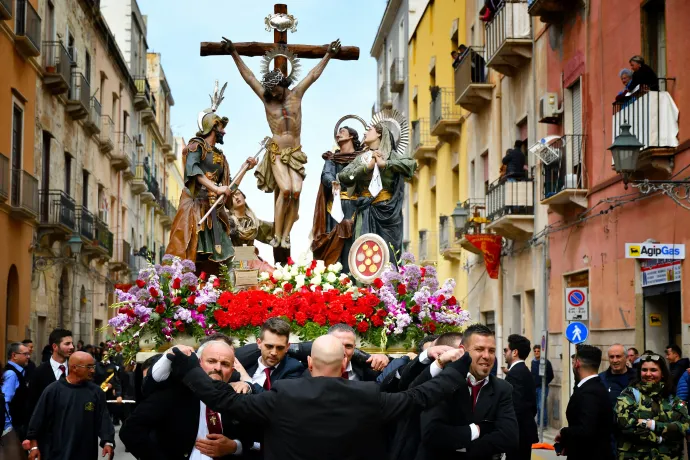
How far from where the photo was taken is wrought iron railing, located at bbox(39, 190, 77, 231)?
26938mm

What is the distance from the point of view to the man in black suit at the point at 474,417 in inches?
245

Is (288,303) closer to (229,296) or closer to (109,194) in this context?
(229,296)

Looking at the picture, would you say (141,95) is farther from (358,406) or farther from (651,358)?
(358,406)

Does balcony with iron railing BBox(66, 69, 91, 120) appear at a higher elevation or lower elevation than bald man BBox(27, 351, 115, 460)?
higher

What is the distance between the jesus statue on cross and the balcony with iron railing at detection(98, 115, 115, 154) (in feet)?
77.4

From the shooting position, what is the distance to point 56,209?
89.9 ft

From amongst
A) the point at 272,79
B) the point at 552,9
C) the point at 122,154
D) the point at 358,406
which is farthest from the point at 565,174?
the point at 122,154

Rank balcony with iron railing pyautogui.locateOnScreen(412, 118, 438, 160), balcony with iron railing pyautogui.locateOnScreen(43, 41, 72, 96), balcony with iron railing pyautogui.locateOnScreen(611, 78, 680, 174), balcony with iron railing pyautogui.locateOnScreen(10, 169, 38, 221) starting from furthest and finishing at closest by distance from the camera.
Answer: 1. balcony with iron railing pyautogui.locateOnScreen(412, 118, 438, 160)
2. balcony with iron railing pyautogui.locateOnScreen(43, 41, 72, 96)
3. balcony with iron railing pyautogui.locateOnScreen(10, 169, 38, 221)
4. balcony with iron railing pyautogui.locateOnScreen(611, 78, 680, 174)

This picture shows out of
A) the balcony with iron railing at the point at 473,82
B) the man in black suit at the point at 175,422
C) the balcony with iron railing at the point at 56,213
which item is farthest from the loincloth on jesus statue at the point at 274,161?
the balcony with iron railing at the point at 56,213

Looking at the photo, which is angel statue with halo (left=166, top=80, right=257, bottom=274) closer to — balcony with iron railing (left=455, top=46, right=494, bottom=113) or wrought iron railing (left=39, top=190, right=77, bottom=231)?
balcony with iron railing (left=455, top=46, right=494, bottom=113)

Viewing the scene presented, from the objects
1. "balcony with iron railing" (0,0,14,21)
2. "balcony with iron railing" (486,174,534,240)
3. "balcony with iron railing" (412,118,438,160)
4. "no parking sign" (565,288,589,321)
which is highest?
"balcony with iron railing" (0,0,14,21)

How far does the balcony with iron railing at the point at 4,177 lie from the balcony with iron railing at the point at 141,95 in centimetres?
2227

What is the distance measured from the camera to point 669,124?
48.7 ft

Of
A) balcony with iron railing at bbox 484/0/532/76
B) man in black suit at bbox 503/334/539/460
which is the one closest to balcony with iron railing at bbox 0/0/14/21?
balcony with iron railing at bbox 484/0/532/76
